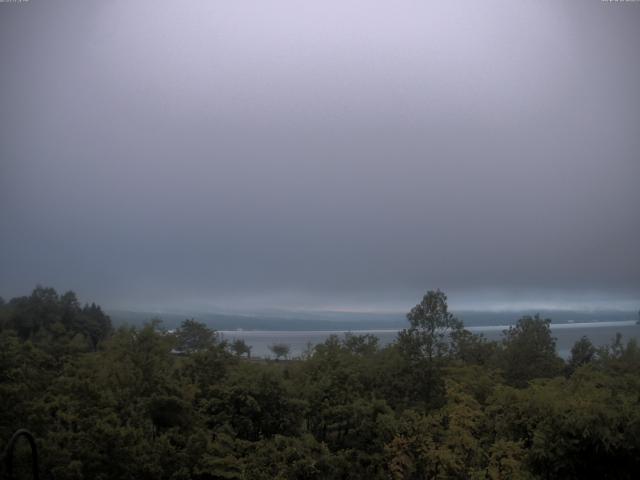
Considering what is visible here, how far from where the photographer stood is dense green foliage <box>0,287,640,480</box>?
12.5m

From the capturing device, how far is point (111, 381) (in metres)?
16.2

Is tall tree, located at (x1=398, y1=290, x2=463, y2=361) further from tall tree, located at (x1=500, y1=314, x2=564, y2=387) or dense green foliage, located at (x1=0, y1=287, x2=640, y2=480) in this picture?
tall tree, located at (x1=500, y1=314, x2=564, y2=387)

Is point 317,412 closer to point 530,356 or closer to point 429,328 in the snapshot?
point 429,328

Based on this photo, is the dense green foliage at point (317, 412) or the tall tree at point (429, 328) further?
the tall tree at point (429, 328)

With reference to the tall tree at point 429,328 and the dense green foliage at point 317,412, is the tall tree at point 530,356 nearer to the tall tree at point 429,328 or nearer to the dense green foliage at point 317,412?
the dense green foliage at point 317,412

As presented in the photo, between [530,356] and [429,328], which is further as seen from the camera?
[530,356]

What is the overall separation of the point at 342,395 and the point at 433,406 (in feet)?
12.1

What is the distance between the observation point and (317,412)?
17266 mm

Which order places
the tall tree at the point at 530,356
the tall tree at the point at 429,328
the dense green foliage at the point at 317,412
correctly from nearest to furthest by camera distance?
the dense green foliage at the point at 317,412 < the tall tree at the point at 429,328 < the tall tree at the point at 530,356

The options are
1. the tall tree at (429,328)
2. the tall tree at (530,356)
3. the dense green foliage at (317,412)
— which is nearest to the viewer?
the dense green foliage at (317,412)

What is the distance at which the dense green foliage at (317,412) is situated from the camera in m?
12.5

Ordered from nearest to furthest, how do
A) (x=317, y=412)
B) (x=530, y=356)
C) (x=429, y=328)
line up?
(x=317, y=412), (x=429, y=328), (x=530, y=356)

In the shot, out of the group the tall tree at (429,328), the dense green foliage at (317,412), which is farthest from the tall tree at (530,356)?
the tall tree at (429,328)

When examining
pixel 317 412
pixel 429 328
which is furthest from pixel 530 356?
pixel 317 412
